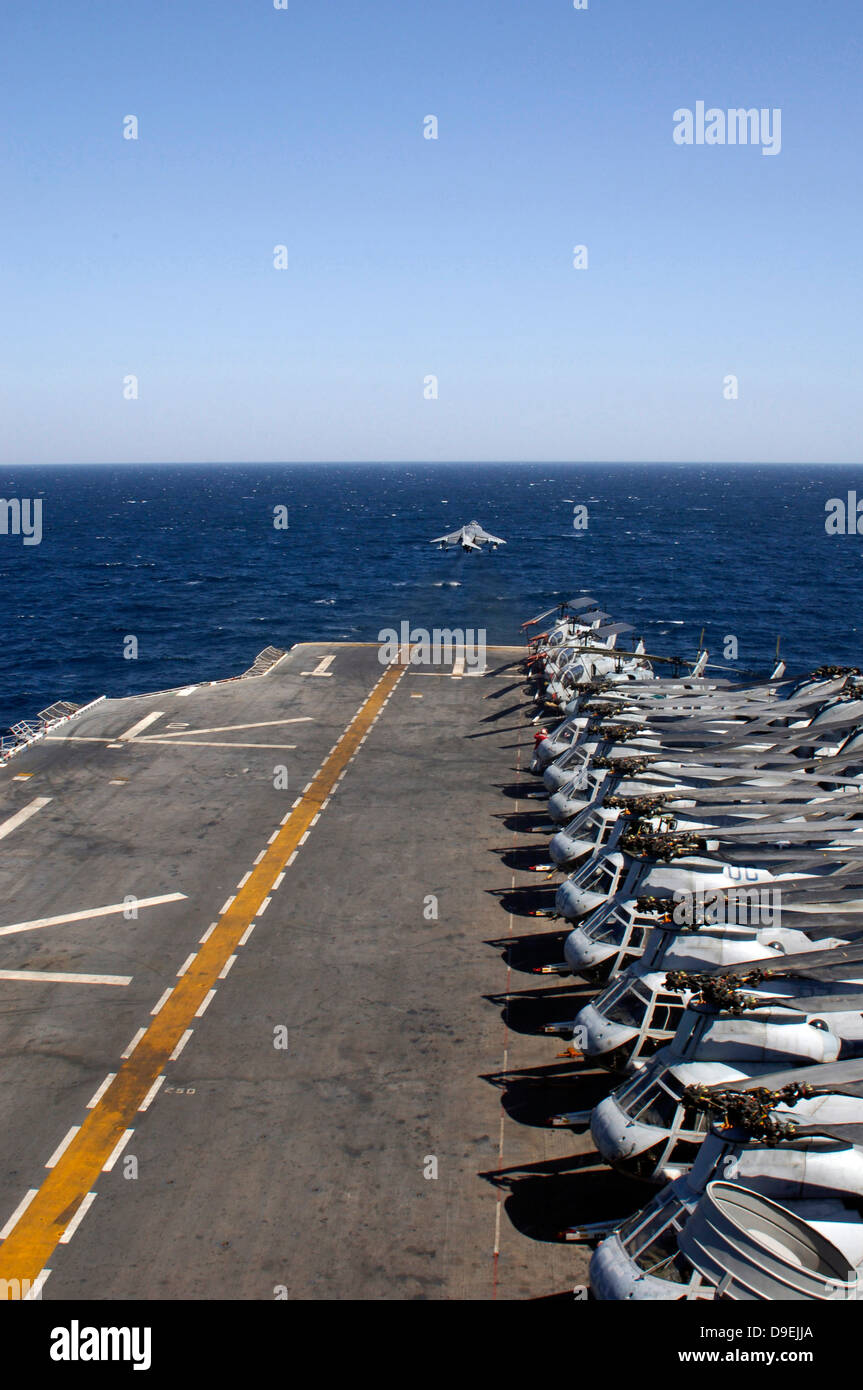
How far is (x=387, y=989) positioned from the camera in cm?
2784

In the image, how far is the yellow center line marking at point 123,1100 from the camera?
19281 millimetres

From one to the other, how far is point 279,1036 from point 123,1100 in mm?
4262

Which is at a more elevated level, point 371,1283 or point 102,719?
point 102,719

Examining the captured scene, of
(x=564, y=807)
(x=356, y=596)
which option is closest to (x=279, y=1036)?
(x=564, y=807)

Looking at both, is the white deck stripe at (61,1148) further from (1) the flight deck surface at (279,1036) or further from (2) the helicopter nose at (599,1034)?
(2) the helicopter nose at (599,1034)

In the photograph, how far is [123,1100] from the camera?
2334cm

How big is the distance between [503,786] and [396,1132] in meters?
23.3

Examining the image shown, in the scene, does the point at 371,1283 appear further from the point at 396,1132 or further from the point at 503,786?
the point at 503,786

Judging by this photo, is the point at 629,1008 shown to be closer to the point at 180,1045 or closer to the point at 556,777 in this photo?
the point at 180,1045

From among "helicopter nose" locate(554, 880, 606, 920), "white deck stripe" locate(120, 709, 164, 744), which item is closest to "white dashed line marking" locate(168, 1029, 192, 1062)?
"helicopter nose" locate(554, 880, 606, 920)

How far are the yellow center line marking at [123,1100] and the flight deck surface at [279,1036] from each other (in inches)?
2.5

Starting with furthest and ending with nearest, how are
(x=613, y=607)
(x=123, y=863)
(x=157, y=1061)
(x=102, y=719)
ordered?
(x=613, y=607)
(x=102, y=719)
(x=123, y=863)
(x=157, y=1061)

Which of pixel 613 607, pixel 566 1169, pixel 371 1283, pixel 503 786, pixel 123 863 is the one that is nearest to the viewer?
pixel 371 1283
